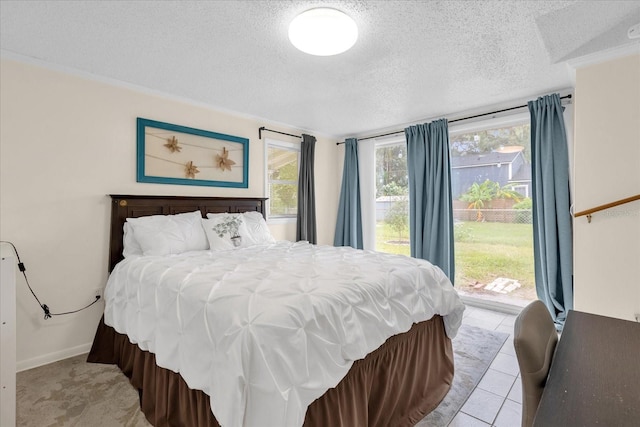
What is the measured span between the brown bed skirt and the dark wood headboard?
0.85m

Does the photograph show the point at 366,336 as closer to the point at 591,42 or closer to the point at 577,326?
the point at 577,326

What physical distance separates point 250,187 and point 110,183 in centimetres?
145

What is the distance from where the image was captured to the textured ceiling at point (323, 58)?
171cm

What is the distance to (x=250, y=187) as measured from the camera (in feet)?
12.1

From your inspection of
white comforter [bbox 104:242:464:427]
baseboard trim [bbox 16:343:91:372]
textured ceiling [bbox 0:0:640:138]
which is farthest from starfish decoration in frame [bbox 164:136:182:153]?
baseboard trim [bbox 16:343:91:372]

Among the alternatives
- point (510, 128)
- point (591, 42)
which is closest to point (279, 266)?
point (591, 42)

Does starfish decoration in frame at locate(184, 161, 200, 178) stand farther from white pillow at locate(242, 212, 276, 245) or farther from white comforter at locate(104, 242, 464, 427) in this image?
white comforter at locate(104, 242, 464, 427)

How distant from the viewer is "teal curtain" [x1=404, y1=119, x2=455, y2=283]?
11.7 ft

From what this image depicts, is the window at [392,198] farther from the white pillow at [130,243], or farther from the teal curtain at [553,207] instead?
the white pillow at [130,243]

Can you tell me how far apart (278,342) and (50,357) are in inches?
91.7

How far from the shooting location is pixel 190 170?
313cm

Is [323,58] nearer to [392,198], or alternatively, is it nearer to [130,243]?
[130,243]

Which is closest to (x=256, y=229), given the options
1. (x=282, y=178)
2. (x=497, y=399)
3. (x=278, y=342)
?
(x=282, y=178)

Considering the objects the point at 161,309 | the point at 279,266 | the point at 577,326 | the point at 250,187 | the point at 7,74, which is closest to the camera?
the point at 577,326
